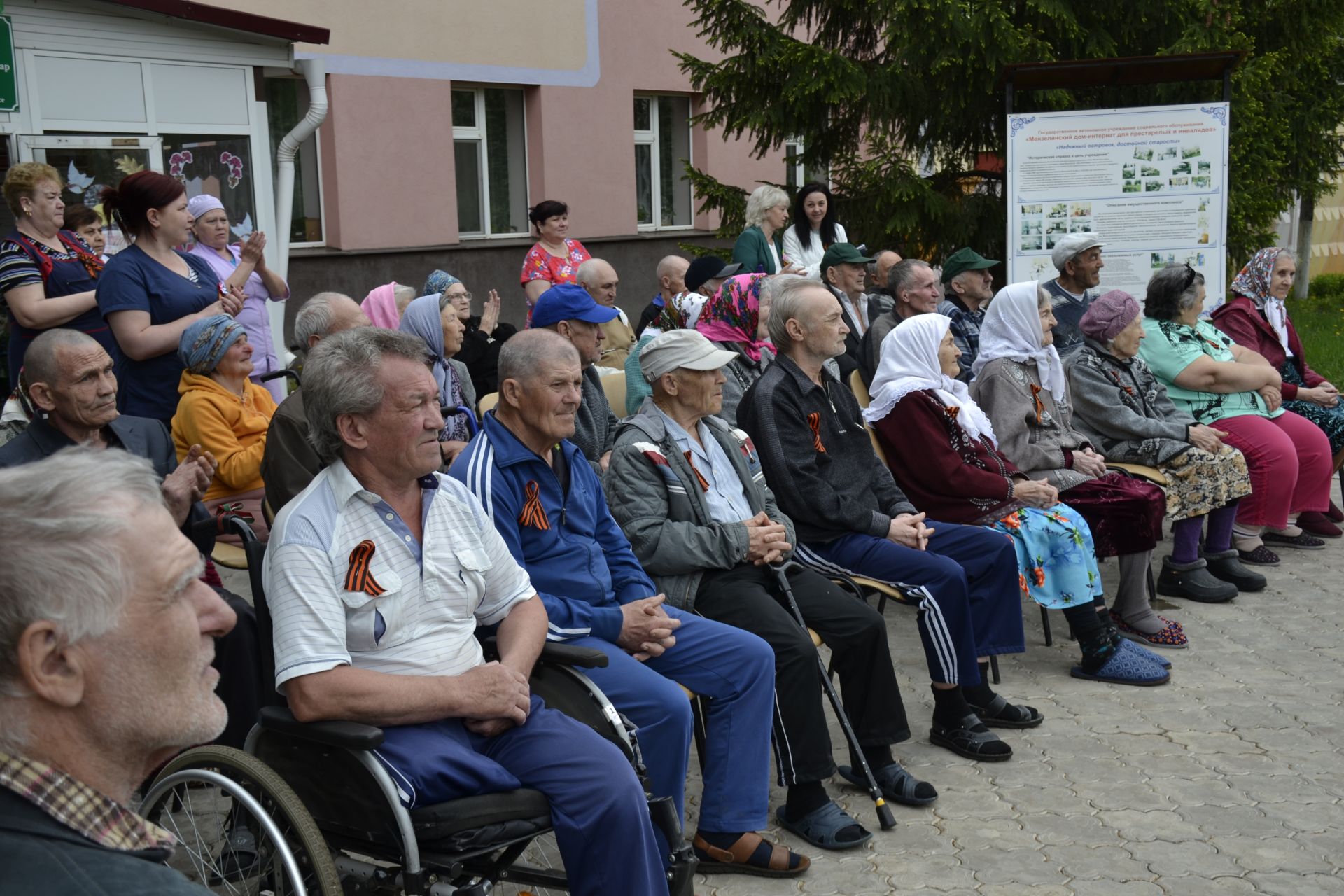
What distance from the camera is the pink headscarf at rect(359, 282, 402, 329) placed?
20.1ft

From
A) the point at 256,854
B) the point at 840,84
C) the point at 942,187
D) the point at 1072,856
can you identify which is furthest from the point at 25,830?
the point at 942,187

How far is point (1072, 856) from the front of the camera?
3955mm

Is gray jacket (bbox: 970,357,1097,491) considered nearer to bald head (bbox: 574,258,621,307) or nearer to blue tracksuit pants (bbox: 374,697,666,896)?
bald head (bbox: 574,258,621,307)

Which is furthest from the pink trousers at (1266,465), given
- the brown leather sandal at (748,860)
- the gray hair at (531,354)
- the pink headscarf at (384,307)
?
the gray hair at (531,354)

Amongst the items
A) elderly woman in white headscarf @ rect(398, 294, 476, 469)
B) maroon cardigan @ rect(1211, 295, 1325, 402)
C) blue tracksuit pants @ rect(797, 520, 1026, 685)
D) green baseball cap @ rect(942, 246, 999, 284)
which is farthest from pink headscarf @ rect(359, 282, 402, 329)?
maroon cardigan @ rect(1211, 295, 1325, 402)

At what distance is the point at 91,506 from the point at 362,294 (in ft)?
40.0

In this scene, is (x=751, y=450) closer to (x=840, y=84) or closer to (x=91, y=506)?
(x=91, y=506)

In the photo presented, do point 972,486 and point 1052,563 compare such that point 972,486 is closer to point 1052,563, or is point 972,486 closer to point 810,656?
point 1052,563

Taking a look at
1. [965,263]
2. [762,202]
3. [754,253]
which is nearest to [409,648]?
[965,263]

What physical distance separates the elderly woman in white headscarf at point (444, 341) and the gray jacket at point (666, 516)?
1.32 meters

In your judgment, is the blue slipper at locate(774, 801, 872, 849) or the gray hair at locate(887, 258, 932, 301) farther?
the gray hair at locate(887, 258, 932, 301)

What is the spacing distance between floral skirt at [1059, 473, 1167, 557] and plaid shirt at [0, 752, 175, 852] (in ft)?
16.3

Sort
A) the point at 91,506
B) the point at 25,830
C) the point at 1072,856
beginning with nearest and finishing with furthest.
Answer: the point at 25,830 → the point at 91,506 → the point at 1072,856

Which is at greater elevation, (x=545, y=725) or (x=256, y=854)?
(x=545, y=725)
